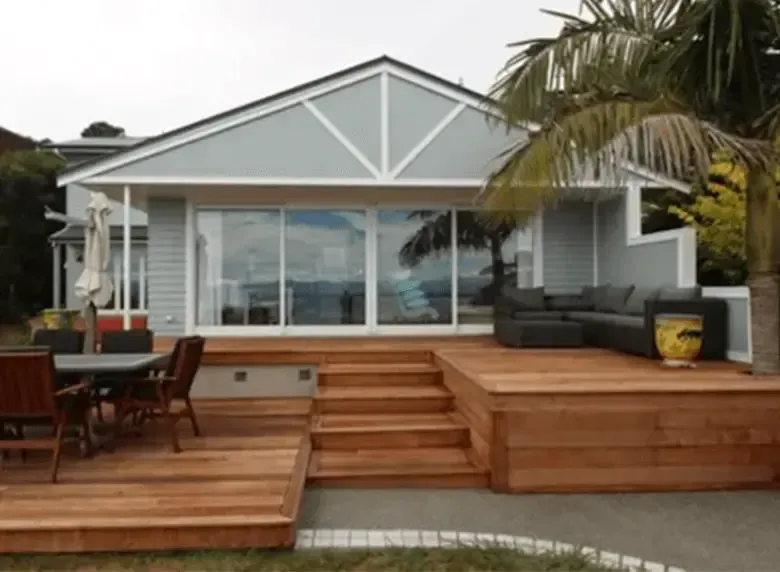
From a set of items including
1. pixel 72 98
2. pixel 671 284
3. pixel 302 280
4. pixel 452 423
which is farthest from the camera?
pixel 72 98

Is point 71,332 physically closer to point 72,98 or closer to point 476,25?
point 476,25

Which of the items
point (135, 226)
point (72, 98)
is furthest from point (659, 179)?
point (72, 98)

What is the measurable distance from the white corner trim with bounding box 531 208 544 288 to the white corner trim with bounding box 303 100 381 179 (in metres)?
2.63

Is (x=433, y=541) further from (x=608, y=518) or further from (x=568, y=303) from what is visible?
(x=568, y=303)

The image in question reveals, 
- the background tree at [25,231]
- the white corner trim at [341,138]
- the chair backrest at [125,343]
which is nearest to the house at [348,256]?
Result: the white corner trim at [341,138]

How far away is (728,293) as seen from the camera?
7469 millimetres

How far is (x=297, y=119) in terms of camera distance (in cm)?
995

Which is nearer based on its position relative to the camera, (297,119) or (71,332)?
(71,332)

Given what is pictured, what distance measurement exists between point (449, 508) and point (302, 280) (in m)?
6.35

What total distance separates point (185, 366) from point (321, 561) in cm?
266

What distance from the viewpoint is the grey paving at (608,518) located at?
405 cm

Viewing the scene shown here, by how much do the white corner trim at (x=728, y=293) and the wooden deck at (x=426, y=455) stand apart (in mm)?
808

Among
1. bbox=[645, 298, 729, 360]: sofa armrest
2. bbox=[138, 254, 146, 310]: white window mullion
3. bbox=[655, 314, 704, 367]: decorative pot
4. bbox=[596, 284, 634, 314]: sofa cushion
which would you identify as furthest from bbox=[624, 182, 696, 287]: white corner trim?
bbox=[138, 254, 146, 310]: white window mullion

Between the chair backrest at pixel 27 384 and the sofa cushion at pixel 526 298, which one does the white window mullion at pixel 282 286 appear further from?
the chair backrest at pixel 27 384
